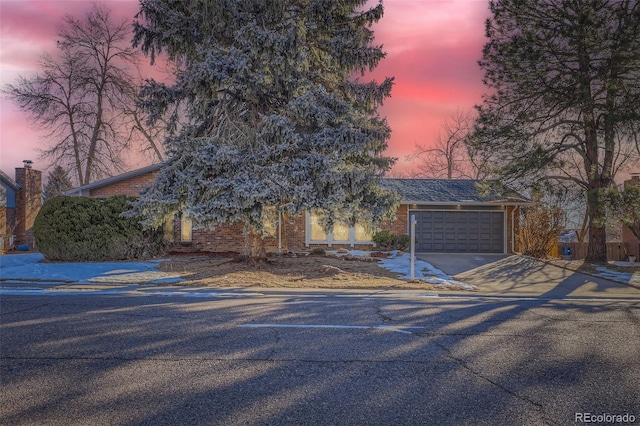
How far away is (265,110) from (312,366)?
11706 millimetres

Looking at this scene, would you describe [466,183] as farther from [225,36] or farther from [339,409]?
[339,409]

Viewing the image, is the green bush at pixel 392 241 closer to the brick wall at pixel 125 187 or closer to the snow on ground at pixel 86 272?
the snow on ground at pixel 86 272

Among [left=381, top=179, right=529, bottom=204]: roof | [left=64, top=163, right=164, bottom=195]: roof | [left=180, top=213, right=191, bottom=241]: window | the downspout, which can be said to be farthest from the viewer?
the downspout

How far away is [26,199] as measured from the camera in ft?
102

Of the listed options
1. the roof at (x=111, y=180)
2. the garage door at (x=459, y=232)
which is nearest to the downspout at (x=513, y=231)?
the garage door at (x=459, y=232)

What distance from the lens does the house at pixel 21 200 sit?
2881cm

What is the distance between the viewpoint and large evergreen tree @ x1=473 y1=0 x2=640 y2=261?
15.2 metres

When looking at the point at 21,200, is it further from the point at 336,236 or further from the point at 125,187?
the point at 336,236

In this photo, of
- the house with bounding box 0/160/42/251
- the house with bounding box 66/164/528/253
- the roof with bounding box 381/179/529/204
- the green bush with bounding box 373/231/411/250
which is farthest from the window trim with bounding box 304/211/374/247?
the house with bounding box 0/160/42/251

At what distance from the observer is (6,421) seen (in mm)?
3123

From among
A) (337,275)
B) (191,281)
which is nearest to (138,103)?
(191,281)

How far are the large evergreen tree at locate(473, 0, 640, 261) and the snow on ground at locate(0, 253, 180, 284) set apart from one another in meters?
A: 14.0

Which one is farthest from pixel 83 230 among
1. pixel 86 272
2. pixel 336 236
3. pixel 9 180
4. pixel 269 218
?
pixel 9 180

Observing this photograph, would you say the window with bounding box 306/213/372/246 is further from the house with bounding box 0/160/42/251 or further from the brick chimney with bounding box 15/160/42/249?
the brick chimney with bounding box 15/160/42/249
